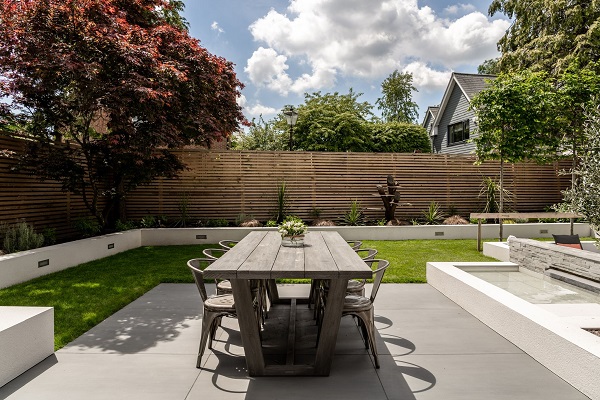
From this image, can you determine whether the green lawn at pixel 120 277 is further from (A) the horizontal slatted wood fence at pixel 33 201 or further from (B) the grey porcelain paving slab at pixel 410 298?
(A) the horizontal slatted wood fence at pixel 33 201

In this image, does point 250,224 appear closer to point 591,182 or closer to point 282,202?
point 282,202

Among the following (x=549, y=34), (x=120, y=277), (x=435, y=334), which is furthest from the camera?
(x=549, y=34)

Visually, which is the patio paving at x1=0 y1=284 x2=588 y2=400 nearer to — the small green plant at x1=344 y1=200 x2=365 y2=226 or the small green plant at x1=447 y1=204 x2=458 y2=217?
the small green plant at x1=344 y1=200 x2=365 y2=226

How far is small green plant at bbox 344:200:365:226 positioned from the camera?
10391 millimetres

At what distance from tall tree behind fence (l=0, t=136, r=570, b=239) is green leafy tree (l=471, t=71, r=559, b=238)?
2.67 m

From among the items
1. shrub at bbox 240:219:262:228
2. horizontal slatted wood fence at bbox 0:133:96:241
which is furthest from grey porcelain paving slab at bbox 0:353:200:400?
shrub at bbox 240:219:262:228

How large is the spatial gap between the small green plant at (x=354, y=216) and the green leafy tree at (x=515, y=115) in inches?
134

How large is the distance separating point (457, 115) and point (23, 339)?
2012 centimetres

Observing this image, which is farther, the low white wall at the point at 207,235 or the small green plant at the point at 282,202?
the small green plant at the point at 282,202

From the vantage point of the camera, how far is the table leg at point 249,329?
9.13 ft

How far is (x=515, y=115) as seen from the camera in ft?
26.7

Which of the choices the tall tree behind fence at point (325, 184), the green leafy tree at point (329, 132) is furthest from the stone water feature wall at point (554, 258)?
the green leafy tree at point (329, 132)

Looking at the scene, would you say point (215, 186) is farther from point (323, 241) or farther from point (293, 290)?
point (323, 241)

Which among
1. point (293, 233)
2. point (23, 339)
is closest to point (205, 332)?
point (23, 339)
